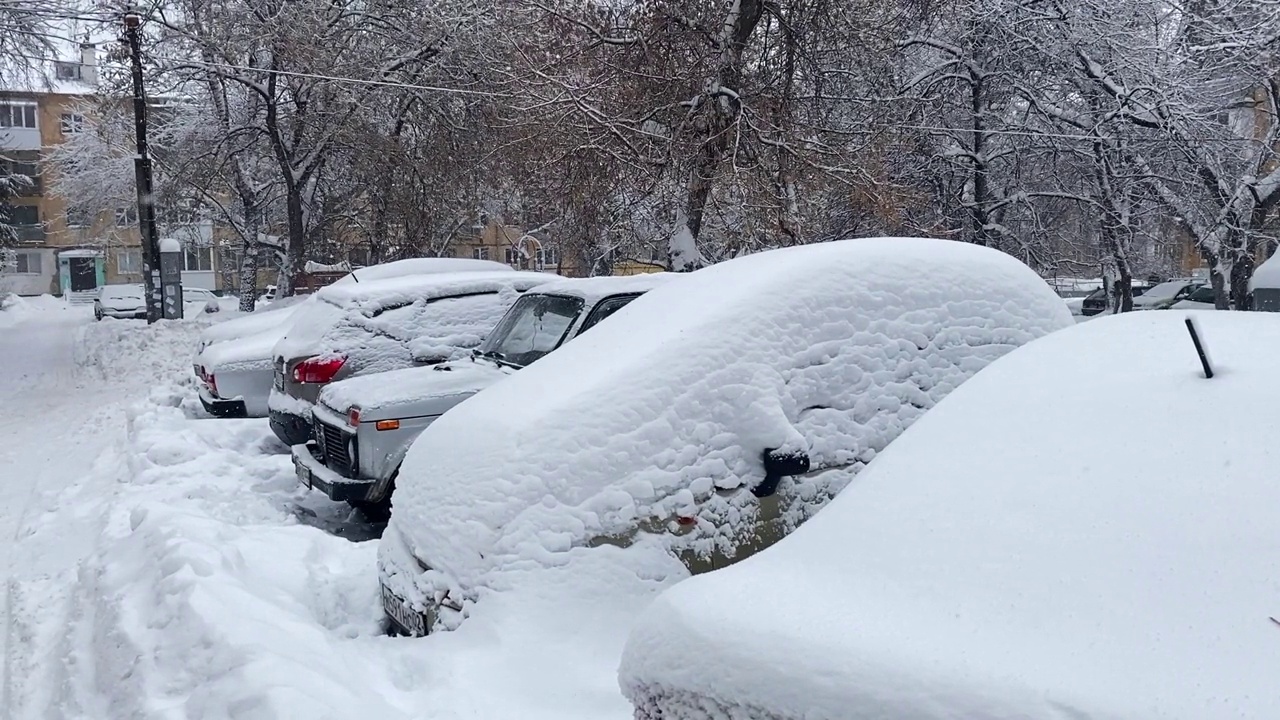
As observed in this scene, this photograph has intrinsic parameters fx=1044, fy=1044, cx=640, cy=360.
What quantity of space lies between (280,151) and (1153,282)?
23273 mm

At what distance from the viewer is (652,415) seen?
4.32 metres

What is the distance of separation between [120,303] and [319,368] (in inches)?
1134

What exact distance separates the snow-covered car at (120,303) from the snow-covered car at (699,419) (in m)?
31.8

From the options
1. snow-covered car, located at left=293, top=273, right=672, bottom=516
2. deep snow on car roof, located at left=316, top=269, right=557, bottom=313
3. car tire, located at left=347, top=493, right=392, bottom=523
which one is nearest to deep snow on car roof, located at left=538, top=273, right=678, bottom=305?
snow-covered car, located at left=293, top=273, right=672, bottom=516

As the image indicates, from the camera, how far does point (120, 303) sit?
110ft

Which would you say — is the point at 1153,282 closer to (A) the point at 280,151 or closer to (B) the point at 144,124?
(A) the point at 280,151

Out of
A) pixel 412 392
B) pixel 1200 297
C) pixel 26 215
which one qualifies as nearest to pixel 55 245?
pixel 26 215

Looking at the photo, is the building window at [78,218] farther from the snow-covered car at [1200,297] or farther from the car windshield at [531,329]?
the car windshield at [531,329]

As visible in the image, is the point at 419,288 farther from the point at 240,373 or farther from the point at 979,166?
the point at 979,166

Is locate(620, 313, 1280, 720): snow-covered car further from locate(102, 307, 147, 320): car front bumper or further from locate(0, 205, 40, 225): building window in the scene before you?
locate(0, 205, 40, 225): building window

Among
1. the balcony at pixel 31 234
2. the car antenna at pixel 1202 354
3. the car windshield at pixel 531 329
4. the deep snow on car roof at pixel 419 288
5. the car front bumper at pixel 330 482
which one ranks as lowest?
the car front bumper at pixel 330 482

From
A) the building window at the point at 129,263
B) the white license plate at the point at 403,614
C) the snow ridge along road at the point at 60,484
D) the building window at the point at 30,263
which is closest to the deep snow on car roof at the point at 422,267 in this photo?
the snow ridge along road at the point at 60,484

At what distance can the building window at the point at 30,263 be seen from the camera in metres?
57.9

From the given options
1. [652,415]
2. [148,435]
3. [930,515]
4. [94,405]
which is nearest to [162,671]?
[652,415]
